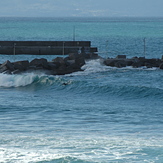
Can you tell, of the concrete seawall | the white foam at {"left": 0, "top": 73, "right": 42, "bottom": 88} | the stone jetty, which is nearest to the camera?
the white foam at {"left": 0, "top": 73, "right": 42, "bottom": 88}

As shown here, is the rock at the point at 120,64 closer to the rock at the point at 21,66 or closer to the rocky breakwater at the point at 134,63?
the rocky breakwater at the point at 134,63

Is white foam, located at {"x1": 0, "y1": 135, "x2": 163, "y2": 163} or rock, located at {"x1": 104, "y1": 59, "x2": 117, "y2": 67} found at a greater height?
rock, located at {"x1": 104, "y1": 59, "x2": 117, "y2": 67}

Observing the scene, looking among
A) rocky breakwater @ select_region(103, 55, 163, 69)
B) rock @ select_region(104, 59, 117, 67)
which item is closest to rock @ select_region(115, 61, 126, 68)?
rocky breakwater @ select_region(103, 55, 163, 69)

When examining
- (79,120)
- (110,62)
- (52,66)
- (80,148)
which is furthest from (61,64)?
(80,148)

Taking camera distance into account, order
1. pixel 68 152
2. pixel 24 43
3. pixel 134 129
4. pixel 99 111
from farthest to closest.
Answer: pixel 24 43, pixel 99 111, pixel 134 129, pixel 68 152

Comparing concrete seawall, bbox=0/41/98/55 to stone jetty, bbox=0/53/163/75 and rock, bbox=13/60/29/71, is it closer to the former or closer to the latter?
stone jetty, bbox=0/53/163/75

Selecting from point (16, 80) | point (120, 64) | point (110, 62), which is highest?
point (110, 62)

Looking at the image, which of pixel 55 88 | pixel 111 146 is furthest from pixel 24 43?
pixel 111 146

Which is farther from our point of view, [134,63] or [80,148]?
[134,63]

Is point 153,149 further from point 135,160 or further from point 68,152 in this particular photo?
point 68,152

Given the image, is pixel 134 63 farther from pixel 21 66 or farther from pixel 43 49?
pixel 43 49

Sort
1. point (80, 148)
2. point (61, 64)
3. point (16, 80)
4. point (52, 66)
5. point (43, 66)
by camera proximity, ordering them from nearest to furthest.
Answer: point (80, 148), point (16, 80), point (43, 66), point (52, 66), point (61, 64)

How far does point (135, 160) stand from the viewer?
10.5 metres

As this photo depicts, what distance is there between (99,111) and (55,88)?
784cm
